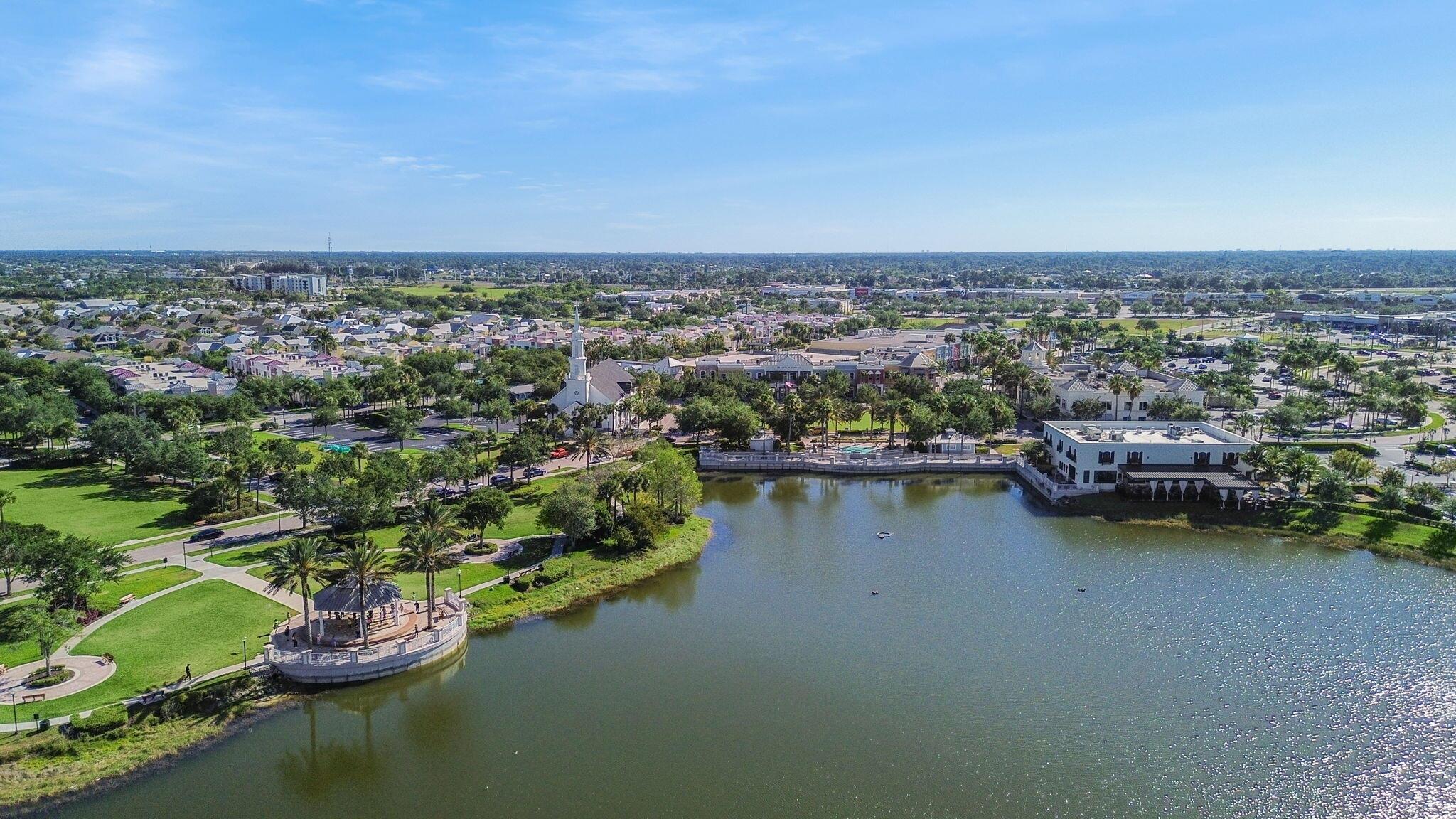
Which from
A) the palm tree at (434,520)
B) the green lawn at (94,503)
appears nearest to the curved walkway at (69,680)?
the palm tree at (434,520)

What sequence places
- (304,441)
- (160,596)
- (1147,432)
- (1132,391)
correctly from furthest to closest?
(1132,391) < (304,441) < (1147,432) < (160,596)

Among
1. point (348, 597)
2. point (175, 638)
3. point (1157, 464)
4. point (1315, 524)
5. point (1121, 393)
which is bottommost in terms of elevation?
point (175, 638)

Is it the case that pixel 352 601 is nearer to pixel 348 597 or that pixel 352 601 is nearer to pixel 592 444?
pixel 348 597

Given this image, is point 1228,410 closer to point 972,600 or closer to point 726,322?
point 972,600

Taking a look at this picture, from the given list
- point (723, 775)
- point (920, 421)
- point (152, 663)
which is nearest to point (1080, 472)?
point (920, 421)

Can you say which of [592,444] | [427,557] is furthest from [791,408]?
[427,557]

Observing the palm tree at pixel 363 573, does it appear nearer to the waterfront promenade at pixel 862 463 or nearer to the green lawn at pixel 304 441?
the green lawn at pixel 304 441
